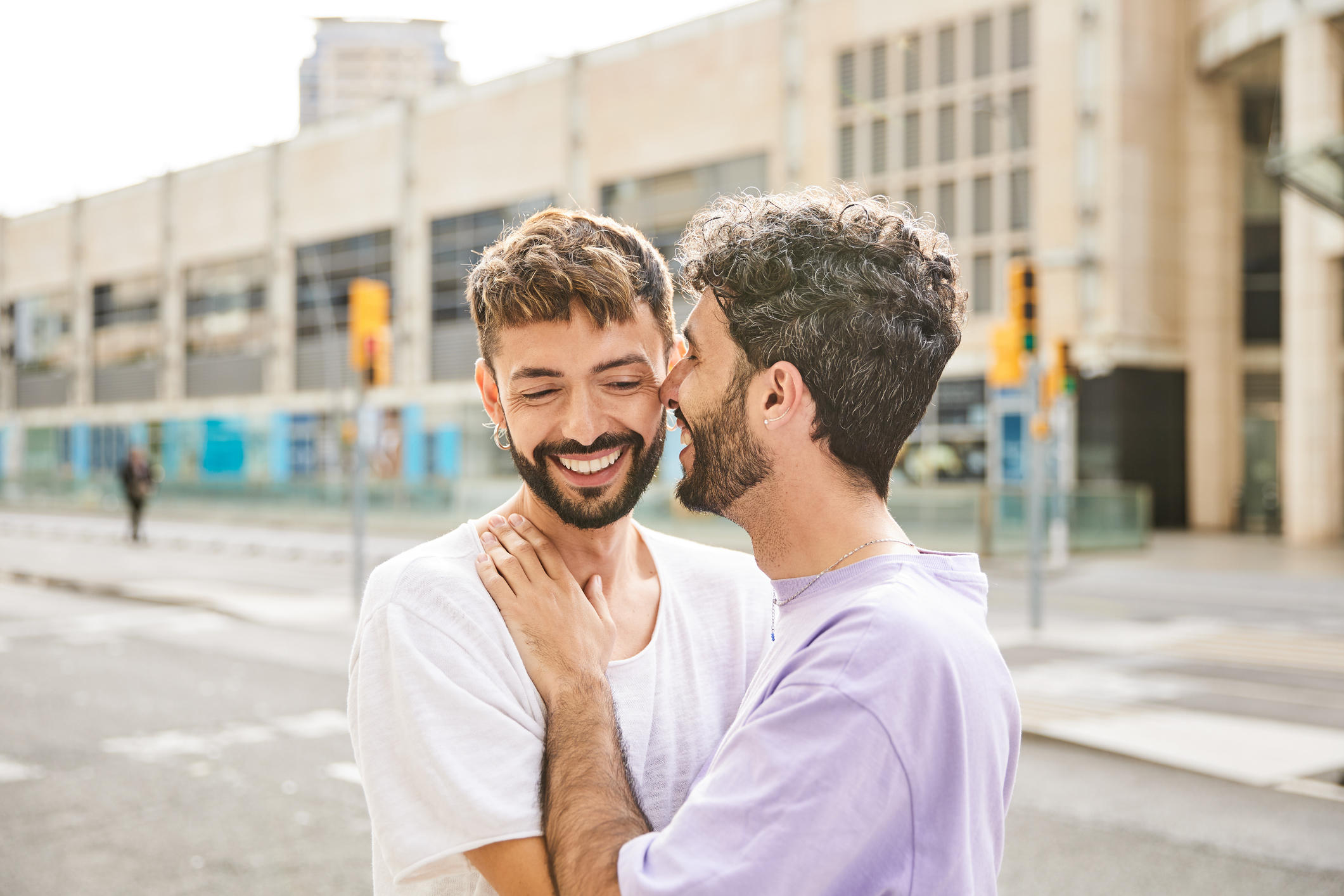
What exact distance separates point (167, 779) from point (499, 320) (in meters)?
5.76

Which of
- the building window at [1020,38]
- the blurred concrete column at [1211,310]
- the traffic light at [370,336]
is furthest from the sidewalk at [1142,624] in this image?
the building window at [1020,38]

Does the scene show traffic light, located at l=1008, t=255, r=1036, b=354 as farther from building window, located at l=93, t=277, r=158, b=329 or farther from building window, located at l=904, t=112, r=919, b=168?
building window, located at l=93, t=277, r=158, b=329

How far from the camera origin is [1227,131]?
32156 mm

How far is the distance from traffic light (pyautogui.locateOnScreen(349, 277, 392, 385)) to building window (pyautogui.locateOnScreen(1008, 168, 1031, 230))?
21569 millimetres

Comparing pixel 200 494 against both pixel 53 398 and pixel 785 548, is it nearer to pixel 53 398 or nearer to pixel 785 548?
pixel 53 398

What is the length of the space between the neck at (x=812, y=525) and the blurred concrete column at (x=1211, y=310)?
32880 mm

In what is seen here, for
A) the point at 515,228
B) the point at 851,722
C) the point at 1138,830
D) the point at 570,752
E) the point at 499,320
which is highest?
the point at 515,228

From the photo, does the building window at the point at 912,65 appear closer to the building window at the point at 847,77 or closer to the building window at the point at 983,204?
the building window at the point at 847,77

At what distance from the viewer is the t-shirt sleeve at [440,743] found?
171cm

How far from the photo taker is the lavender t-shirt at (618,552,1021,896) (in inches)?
55.9

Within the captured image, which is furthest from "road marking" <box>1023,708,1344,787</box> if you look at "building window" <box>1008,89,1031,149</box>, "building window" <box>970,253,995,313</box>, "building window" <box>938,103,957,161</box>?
"building window" <box>938,103,957,161</box>

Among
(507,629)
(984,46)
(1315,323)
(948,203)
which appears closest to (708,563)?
(507,629)

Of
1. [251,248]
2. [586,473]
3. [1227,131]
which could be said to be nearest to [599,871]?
[586,473]

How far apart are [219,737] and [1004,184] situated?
27.6 metres
